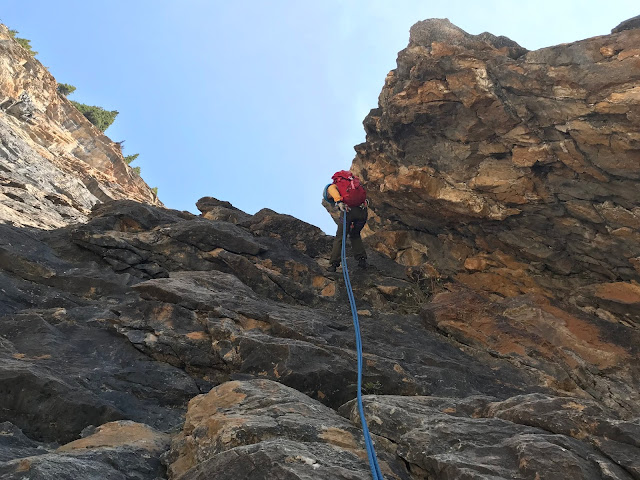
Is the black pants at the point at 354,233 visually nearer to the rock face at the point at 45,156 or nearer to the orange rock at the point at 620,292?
the orange rock at the point at 620,292

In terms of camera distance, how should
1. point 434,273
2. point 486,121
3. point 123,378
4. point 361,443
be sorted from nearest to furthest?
point 361,443, point 123,378, point 486,121, point 434,273

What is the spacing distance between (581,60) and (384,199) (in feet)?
21.8

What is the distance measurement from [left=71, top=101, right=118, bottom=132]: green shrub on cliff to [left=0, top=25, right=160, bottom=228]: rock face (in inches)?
422

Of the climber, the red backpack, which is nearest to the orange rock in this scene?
the climber

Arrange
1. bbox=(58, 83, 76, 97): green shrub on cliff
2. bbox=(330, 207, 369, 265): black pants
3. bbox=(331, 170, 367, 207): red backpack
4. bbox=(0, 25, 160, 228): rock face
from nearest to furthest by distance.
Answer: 1. bbox=(331, 170, 367, 207): red backpack
2. bbox=(330, 207, 369, 265): black pants
3. bbox=(0, 25, 160, 228): rock face
4. bbox=(58, 83, 76, 97): green shrub on cliff

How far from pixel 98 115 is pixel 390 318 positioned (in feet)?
154

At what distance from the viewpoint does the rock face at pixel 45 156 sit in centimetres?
1406

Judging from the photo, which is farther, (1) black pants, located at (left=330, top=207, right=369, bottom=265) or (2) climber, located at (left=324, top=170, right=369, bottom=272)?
(1) black pants, located at (left=330, top=207, right=369, bottom=265)

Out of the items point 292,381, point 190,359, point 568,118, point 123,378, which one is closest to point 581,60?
point 568,118

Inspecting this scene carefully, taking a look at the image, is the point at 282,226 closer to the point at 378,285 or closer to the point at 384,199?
the point at 384,199

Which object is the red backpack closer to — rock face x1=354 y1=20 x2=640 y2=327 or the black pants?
the black pants

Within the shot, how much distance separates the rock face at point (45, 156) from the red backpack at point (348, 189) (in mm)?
8074

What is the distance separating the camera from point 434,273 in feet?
41.7

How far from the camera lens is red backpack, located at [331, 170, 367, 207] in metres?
11.9
